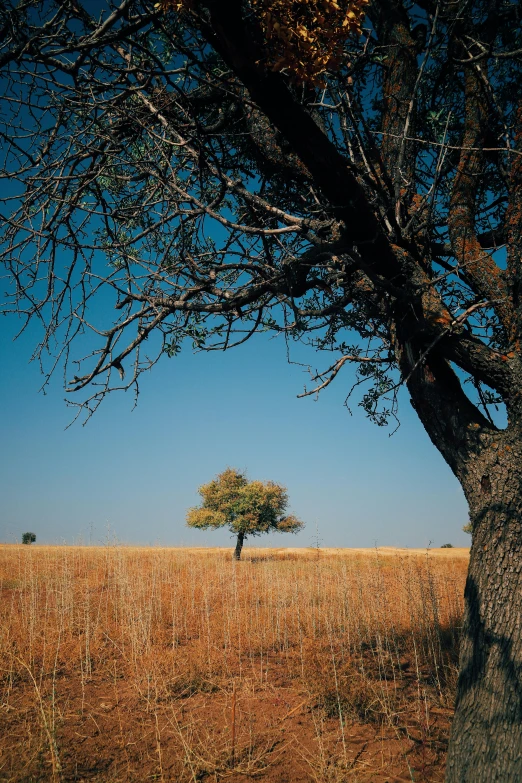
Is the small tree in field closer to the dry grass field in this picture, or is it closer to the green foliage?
the green foliage

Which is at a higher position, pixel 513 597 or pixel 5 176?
pixel 5 176

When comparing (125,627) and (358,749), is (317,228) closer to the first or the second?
(358,749)

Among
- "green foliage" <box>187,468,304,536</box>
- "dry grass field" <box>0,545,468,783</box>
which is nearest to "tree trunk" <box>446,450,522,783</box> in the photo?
"dry grass field" <box>0,545,468,783</box>

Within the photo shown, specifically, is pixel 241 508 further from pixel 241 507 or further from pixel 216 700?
pixel 216 700

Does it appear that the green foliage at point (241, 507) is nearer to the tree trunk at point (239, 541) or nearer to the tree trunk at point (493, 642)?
the tree trunk at point (239, 541)

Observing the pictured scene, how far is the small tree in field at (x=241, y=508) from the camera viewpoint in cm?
2817

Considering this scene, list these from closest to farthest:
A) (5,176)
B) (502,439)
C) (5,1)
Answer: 1. (5,1)
2. (5,176)
3. (502,439)

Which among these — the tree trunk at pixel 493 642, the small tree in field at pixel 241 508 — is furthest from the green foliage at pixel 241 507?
the tree trunk at pixel 493 642

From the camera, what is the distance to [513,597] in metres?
3.22

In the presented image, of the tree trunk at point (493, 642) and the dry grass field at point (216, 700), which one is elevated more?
the tree trunk at point (493, 642)

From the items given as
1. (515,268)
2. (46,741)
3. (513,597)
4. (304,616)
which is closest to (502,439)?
(513,597)

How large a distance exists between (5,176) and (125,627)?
7.27m

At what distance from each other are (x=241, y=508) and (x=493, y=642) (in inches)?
1009

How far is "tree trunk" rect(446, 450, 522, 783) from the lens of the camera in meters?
3.01
